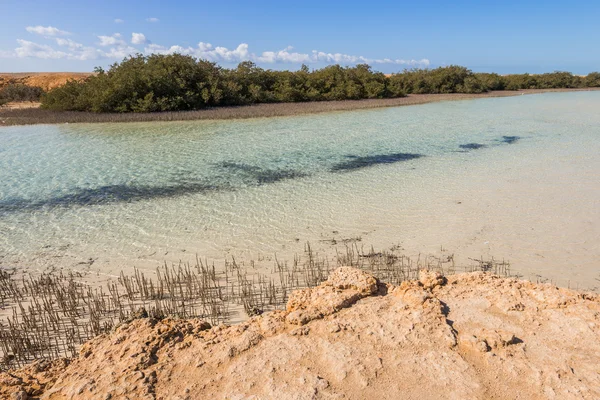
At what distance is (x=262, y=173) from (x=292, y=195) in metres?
2.42

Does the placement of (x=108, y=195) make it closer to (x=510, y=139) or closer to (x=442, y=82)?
(x=510, y=139)

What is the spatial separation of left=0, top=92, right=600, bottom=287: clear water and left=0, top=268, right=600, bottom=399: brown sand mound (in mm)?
2550

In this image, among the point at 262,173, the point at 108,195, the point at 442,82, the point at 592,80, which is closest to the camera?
the point at 108,195

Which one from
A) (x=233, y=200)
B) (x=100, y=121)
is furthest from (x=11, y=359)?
(x=100, y=121)

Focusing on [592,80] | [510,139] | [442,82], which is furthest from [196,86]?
[592,80]

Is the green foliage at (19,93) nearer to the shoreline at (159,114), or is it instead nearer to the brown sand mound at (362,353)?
the shoreline at (159,114)

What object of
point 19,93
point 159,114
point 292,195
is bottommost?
point 292,195

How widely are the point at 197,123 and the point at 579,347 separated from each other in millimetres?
20772

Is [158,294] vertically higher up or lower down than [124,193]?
lower down

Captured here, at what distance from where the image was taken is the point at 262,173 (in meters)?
11.8

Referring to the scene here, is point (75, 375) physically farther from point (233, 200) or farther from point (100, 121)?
point (100, 121)

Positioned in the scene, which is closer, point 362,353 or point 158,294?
point 362,353

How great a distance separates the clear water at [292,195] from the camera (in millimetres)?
6914

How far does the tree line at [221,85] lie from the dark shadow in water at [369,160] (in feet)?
54.7
